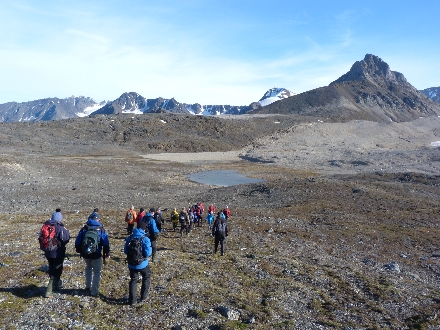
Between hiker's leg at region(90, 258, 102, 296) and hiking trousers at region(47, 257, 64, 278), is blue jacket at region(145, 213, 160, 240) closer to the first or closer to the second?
hiker's leg at region(90, 258, 102, 296)

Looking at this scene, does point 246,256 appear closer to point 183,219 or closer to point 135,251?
point 183,219

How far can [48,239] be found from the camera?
379 inches

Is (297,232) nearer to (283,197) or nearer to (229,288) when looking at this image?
(229,288)

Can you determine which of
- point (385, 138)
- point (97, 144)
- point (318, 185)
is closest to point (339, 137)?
point (385, 138)

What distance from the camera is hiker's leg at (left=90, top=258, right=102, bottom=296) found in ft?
33.5

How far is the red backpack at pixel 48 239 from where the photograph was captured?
31.5 feet

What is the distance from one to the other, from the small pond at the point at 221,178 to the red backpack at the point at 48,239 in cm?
4575

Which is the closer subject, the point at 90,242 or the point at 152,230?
the point at 90,242

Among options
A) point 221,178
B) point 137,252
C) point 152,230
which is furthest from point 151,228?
point 221,178

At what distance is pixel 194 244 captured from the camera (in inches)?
767

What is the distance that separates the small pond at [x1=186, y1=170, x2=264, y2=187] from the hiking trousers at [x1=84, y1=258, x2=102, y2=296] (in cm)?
4445

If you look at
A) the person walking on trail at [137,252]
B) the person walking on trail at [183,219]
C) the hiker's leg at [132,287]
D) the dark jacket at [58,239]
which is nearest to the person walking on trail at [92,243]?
the dark jacket at [58,239]

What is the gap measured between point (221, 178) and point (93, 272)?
2081 inches

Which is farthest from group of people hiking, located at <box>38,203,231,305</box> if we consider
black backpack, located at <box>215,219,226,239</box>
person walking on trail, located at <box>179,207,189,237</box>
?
person walking on trail, located at <box>179,207,189,237</box>
